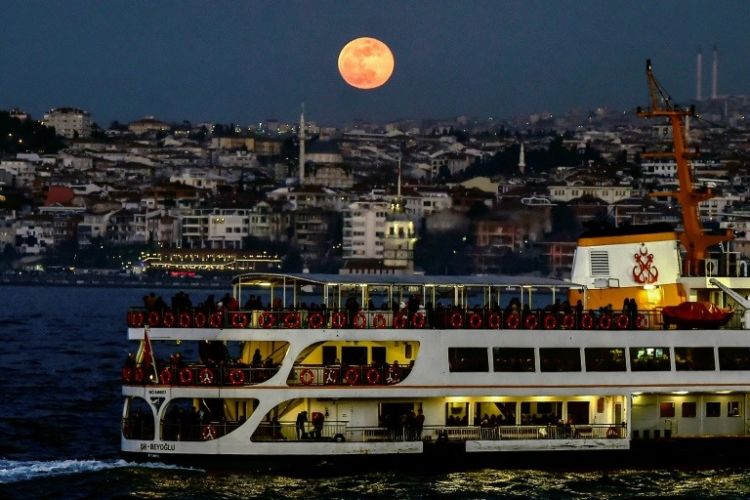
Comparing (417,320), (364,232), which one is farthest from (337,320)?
(364,232)

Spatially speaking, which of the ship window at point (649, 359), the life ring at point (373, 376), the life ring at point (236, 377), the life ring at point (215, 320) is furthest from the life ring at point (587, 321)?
the life ring at point (215, 320)

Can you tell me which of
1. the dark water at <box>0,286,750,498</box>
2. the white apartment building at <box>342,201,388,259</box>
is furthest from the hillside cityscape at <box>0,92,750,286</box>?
the dark water at <box>0,286,750,498</box>

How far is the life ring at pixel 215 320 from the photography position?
27.8 m

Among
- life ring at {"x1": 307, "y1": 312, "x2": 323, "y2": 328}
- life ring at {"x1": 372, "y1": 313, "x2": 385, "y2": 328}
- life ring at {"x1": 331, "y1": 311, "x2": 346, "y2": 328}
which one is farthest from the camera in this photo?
life ring at {"x1": 372, "y1": 313, "x2": 385, "y2": 328}

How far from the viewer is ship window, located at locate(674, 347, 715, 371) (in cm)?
2911

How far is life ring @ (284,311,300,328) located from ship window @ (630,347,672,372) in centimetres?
498

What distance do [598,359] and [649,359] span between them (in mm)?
787

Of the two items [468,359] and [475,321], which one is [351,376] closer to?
[468,359]

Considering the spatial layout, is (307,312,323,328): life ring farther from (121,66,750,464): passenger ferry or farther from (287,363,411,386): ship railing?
(287,363,411,386): ship railing

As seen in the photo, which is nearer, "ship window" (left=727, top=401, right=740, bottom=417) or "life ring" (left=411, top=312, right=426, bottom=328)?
"life ring" (left=411, top=312, right=426, bottom=328)

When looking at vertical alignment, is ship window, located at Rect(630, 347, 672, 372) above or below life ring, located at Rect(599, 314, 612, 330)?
below

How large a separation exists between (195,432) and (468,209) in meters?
148

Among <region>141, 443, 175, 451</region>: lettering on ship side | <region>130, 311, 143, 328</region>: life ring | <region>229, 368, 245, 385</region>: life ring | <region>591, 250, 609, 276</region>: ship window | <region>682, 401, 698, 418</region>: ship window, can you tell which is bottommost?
<region>141, 443, 175, 451</region>: lettering on ship side

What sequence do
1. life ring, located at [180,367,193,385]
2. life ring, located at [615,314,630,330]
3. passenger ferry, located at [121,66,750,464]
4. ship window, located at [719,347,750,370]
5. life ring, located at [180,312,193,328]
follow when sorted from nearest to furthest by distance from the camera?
1. life ring, located at [180,367,193,385]
2. passenger ferry, located at [121,66,750,464]
3. life ring, located at [180,312,193,328]
4. life ring, located at [615,314,630,330]
5. ship window, located at [719,347,750,370]
